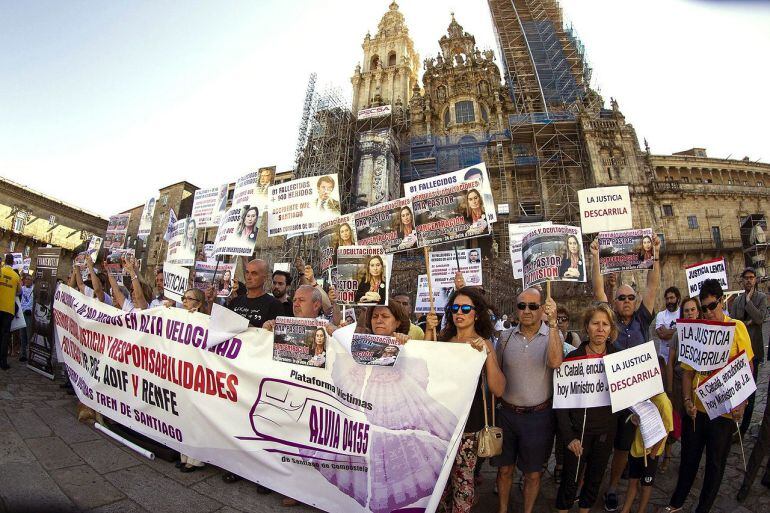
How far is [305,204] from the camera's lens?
807cm

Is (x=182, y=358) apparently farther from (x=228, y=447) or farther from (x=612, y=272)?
(x=612, y=272)

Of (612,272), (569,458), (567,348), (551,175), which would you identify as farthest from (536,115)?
(569,458)

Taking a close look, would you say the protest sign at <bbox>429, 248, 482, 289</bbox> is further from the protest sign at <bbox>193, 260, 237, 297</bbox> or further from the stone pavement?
the stone pavement

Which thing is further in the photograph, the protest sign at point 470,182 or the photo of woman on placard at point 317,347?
the protest sign at point 470,182

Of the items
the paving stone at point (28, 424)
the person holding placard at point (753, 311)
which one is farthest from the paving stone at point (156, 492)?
the person holding placard at point (753, 311)

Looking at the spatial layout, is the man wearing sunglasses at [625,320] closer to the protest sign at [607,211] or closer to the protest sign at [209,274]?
the protest sign at [607,211]

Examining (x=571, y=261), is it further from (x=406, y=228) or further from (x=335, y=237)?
(x=335, y=237)

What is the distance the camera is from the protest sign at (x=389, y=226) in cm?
531

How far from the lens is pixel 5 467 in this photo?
352cm

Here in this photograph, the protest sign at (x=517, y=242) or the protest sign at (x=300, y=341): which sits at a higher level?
the protest sign at (x=517, y=242)

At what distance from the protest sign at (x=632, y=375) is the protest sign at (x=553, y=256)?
112cm

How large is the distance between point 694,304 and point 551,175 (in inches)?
1023

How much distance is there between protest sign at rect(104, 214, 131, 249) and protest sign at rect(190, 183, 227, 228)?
226cm

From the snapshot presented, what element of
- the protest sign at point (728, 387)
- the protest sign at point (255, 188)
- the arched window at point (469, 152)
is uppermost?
→ the arched window at point (469, 152)
